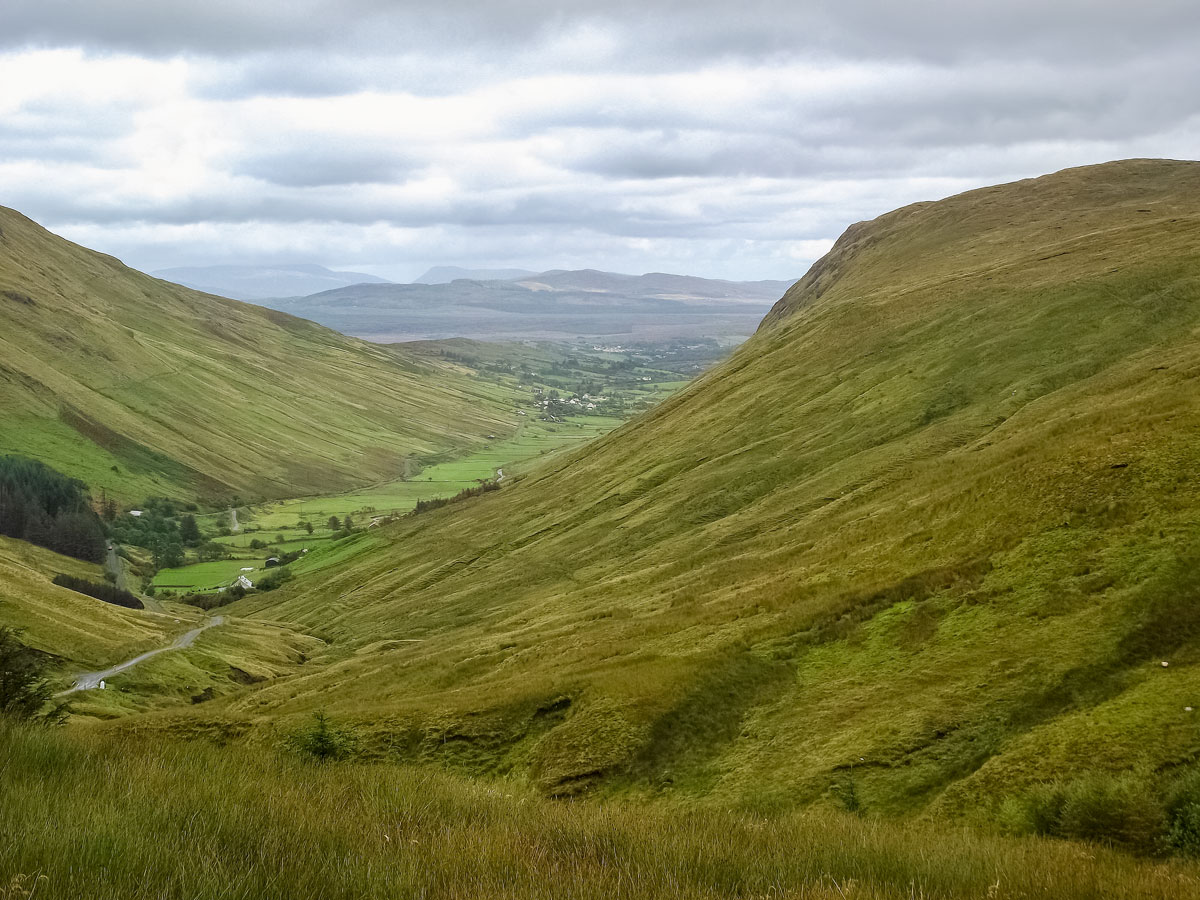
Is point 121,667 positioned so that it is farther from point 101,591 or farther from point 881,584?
point 881,584

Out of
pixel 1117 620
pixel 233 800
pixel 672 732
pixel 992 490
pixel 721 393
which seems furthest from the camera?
pixel 721 393

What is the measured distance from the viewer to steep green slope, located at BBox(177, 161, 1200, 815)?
26.5 meters

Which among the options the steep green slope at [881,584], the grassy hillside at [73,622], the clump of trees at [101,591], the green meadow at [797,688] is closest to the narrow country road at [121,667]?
the grassy hillside at [73,622]

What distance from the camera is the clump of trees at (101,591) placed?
536ft

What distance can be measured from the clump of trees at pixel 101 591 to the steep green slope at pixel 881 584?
57.2 metres

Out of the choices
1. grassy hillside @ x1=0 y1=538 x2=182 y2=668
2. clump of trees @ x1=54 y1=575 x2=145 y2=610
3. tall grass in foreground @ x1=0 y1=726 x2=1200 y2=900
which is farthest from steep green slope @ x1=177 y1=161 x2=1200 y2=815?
clump of trees @ x1=54 y1=575 x2=145 y2=610

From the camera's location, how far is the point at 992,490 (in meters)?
43.8

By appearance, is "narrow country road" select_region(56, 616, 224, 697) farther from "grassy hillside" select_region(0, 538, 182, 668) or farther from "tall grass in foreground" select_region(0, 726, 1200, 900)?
"tall grass in foreground" select_region(0, 726, 1200, 900)

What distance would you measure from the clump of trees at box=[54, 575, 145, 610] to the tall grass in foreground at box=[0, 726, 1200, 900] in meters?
170

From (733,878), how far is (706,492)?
86.4 metres

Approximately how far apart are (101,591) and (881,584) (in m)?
167

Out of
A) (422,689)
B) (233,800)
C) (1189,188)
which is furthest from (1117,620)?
(1189,188)

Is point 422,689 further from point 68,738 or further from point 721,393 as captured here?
point 721,393

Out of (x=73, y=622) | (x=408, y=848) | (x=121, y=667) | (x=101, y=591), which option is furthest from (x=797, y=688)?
(x=101, y=591)
